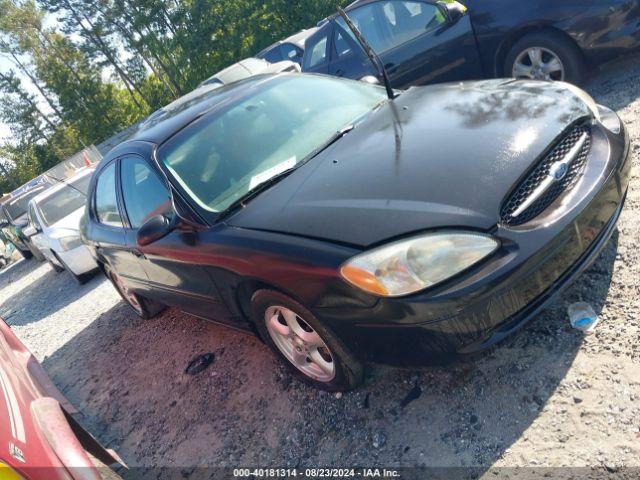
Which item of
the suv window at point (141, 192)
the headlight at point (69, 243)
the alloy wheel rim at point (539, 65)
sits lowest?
the alloy wheel rim at point (539, 65)

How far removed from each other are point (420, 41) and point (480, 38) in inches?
26.2

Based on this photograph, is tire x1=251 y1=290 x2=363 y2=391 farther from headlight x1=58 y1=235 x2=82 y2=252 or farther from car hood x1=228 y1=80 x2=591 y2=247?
headlight x1=58 y1=235 x2=82 y2=252

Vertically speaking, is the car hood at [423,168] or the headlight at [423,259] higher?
the car hood at [423,168]

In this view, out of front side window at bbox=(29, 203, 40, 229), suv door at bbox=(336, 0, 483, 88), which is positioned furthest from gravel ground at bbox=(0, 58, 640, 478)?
front side window at bbox=(29, 203, 40, 229)

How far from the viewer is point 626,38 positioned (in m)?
4.46

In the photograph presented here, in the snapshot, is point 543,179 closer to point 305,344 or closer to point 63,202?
point 305,344

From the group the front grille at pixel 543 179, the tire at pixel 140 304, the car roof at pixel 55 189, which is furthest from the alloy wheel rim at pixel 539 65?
the car roof at pixel 55 189

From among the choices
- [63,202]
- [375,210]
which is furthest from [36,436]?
[63,202]

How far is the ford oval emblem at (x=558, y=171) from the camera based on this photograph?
2.28 m

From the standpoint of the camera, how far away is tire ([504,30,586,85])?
4.71 metres

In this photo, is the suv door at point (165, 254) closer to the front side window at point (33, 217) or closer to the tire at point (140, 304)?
the tire at point (140, 304)

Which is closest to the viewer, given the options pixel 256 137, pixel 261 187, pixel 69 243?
pixel 261 187

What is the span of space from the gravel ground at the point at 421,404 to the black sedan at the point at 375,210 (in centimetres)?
28

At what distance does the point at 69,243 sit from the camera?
7254 mm
